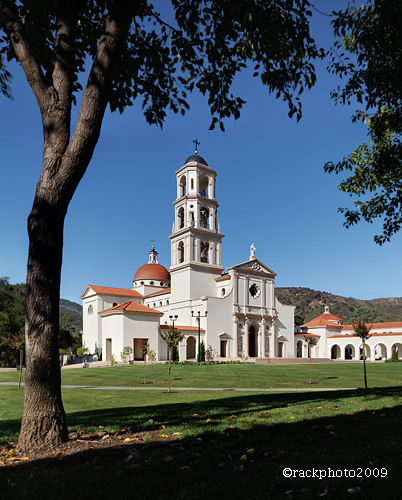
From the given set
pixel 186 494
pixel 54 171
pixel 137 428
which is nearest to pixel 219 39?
pixel 54 171

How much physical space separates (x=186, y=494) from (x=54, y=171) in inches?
178

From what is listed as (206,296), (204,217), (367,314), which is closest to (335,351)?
(206,296)

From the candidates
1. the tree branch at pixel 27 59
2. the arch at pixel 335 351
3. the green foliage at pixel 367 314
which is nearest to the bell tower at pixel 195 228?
the arch at pixel 335 351

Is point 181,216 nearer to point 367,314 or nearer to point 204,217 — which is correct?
point 204,217

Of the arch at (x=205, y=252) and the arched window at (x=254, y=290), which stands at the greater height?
the arch at (x=205, y=252)

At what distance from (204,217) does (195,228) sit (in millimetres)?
4233

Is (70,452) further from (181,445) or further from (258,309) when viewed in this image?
(258,309)

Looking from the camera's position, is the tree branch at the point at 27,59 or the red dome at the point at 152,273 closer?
the tree branch at the point at 27,59

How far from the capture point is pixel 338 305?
153125 millimetres

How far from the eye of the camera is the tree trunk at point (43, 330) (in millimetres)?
5805

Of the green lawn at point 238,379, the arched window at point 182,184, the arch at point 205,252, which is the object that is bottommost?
the green lawn at point 238,379

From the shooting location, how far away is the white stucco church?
→ 185 feet

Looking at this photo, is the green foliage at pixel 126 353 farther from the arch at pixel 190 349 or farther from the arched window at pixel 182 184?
the arched window at pixel 182 184

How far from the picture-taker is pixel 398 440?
18.1 ft
